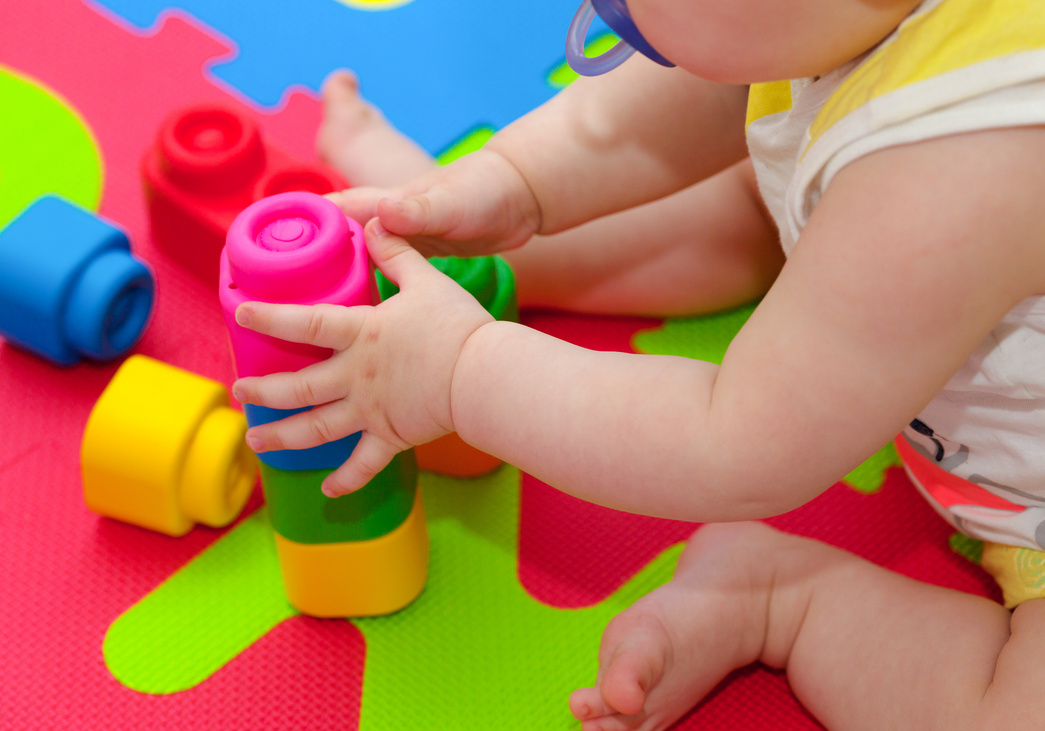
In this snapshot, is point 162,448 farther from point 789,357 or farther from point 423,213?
point 789,357

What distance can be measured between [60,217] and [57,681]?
34 cm

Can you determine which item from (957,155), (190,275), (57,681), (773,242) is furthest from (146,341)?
(957,155)

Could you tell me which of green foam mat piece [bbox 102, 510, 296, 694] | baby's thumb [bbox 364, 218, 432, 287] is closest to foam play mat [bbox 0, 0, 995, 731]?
green foam mat piece [bbox 102, 510, 296, 694]

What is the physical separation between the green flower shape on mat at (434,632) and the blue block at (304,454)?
155 mm

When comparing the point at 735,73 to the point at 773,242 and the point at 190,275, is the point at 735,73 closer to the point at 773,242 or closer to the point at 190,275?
the point at 773,242

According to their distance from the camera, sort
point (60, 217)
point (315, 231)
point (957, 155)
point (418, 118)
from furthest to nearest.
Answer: point (418, 118), point (60, 217), point (315, 231), point (957, 155)

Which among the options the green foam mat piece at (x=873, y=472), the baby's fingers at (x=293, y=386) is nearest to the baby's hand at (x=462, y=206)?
the baby's fingers at (x=293, y=386)

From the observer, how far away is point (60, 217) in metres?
0.77

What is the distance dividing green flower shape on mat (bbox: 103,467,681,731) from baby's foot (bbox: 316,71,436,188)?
312 mm

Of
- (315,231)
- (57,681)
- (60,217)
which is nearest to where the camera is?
(315,231)

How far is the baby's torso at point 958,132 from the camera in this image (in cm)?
43

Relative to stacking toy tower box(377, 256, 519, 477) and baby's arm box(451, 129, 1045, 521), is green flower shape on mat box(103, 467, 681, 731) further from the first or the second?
baby's arm box(451, 129, 1045, 521)

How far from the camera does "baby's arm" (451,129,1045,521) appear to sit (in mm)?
435

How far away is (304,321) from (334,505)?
148 millimetres
